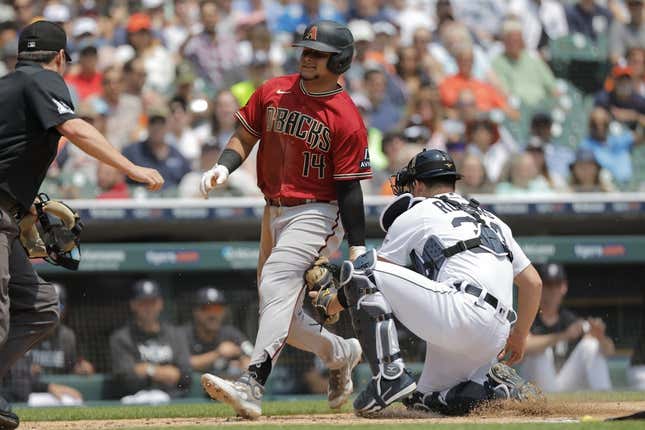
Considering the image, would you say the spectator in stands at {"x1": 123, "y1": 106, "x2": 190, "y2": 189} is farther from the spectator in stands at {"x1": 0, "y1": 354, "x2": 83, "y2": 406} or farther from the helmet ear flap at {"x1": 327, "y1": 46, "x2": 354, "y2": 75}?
the helmet ear flap at {"x1": 327, "y1": 46, "x2": 354, "y2": 75}

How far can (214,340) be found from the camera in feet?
27.6

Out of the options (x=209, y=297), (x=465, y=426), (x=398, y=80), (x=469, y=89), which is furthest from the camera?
(x=469, y=89)

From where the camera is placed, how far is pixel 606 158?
36.0ft

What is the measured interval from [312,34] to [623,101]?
702 centimetres

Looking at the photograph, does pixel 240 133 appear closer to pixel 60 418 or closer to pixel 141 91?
pixel 60 418

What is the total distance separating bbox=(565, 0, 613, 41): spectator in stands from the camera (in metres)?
13.0

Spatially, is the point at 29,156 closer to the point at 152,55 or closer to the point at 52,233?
the point at 52,233

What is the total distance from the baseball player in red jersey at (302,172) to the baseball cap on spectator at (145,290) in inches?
109

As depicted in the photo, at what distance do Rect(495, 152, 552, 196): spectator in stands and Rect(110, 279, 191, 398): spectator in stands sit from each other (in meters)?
3.08

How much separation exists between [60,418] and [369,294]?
192 centimetres

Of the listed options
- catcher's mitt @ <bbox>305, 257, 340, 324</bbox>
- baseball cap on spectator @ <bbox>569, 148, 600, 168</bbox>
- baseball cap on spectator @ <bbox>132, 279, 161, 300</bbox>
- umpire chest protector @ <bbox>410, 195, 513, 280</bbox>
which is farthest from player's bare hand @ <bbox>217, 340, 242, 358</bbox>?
baseball cap on spectator @ <bbox>569, 148, 600, 168</bbox>

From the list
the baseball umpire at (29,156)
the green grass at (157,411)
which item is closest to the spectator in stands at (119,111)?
the green grass at (157,411)

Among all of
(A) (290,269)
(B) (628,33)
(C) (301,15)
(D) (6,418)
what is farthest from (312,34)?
(B) (628,33)

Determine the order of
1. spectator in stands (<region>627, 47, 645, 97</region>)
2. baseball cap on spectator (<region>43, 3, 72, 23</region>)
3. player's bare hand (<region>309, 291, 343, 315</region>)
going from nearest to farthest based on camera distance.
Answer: player's bare hand (<region>309, 291, 343, 315</region>)
baseball cap on spectator (<region>43, 3, 72, 23</region>)
spectator in stands (<region>627, 47, 645, 97</region>)
